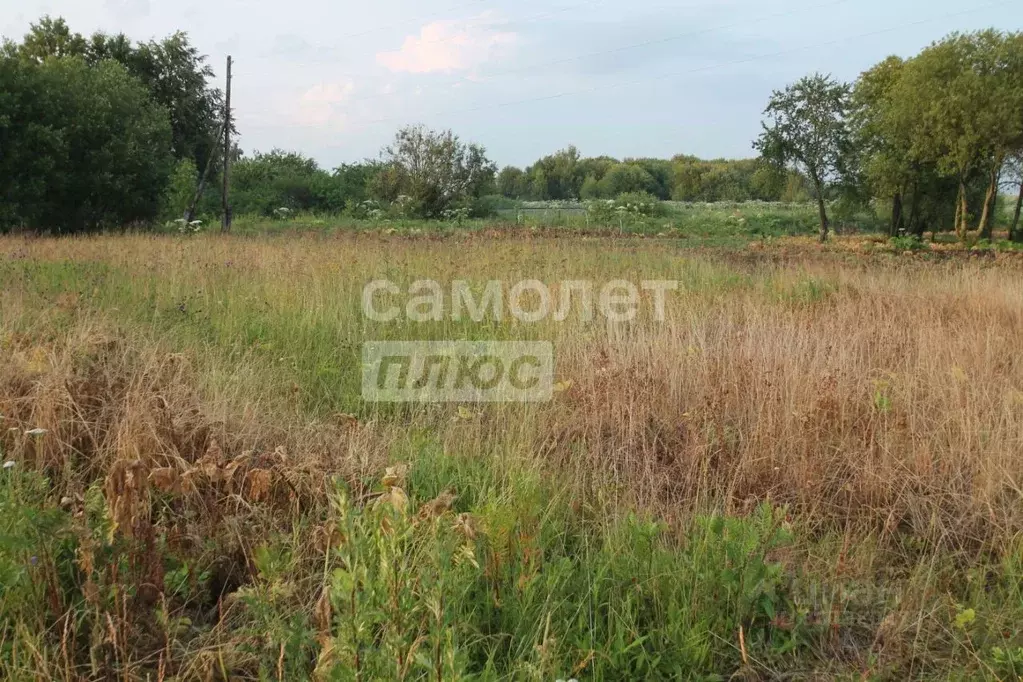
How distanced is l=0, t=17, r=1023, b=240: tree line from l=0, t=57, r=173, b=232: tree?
0.03m

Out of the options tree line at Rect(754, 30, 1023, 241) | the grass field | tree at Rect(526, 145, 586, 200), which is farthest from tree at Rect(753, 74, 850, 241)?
tree at Rect(526, 145, 586, 200)

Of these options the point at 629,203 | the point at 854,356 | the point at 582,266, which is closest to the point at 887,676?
the point at 854,356

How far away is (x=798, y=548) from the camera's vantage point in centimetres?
264

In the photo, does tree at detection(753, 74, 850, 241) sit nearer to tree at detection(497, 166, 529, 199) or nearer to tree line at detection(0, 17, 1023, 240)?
tree line at detection(0, 17, 1023, 240)

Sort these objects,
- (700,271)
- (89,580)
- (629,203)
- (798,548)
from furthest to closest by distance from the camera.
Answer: (629,203) < (700,271) < (798,548) < (89,580)

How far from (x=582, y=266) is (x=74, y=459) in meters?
6.44

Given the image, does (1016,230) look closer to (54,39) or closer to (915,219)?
(915,219)

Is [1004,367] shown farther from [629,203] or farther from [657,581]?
[629,203]

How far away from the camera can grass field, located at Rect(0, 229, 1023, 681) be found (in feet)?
6.31

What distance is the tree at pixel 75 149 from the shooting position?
14.0 metres

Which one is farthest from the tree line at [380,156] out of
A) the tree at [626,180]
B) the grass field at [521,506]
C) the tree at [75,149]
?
the tree at [626,180]

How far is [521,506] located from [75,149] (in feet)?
54.9

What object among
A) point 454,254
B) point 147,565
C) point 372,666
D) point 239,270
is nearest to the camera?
point 372,666

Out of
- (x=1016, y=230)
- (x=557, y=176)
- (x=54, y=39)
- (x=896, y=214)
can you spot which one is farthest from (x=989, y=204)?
(x=557, y=176)
